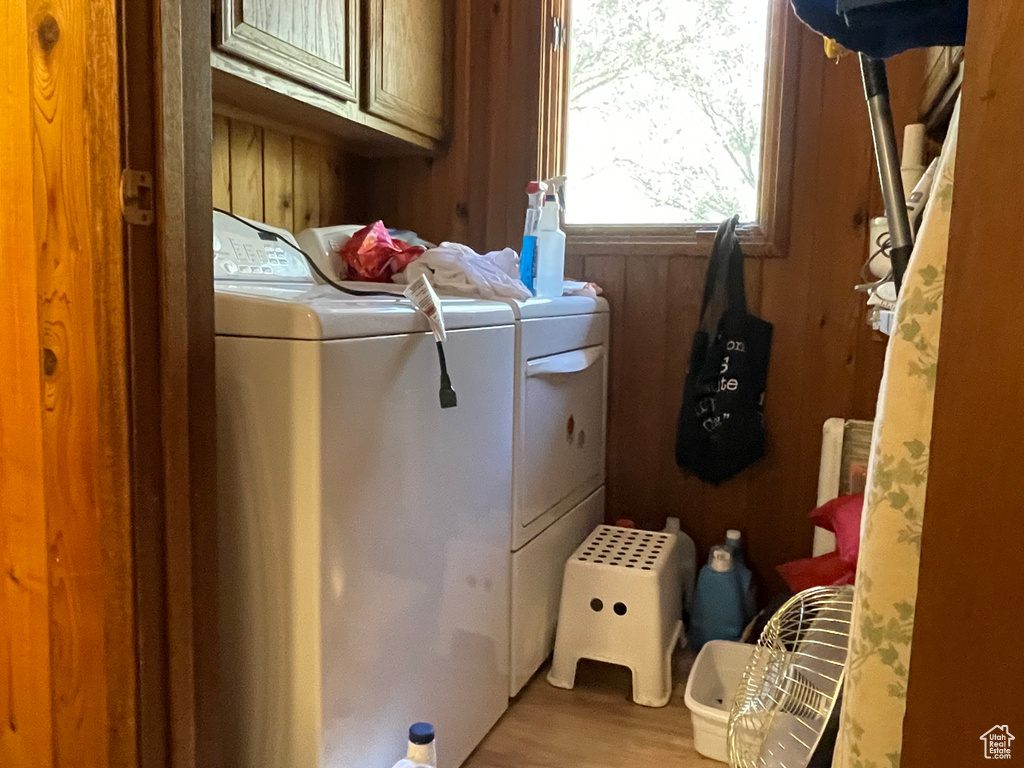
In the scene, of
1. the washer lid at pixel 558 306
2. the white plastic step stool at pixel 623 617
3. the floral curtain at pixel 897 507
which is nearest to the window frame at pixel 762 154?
the washer lid at pixel 558 306

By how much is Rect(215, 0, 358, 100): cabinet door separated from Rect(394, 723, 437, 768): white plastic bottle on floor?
124 cm

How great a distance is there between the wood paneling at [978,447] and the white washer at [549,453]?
98 cm

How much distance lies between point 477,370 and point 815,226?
3.68 ft

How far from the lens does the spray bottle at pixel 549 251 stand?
5.99 feet

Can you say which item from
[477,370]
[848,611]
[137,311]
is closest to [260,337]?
[137,311]

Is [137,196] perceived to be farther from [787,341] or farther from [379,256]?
[787,341]

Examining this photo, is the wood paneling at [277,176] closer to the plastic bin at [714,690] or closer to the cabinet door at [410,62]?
the cabinet door at [410,62]

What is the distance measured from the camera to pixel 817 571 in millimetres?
1595

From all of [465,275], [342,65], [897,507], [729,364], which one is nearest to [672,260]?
[729,364]

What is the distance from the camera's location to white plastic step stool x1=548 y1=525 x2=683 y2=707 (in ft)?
5.60

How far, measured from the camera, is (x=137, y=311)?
81 centimetres

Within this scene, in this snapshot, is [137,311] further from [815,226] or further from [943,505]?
[815,226]

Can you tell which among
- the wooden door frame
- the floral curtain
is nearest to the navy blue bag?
the floral curtain

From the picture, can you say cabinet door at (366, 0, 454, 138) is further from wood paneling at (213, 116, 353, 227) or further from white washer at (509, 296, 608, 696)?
white washer at (509, 296, 608, 696)
